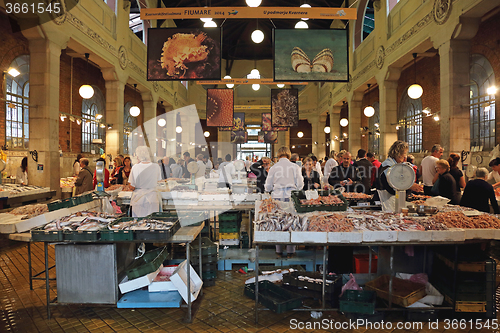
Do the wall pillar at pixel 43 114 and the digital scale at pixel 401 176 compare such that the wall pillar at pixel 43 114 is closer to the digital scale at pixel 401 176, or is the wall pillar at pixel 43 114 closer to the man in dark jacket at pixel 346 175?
the man in dark jacket at pixel 346 175

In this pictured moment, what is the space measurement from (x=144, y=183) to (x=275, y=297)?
312 cm

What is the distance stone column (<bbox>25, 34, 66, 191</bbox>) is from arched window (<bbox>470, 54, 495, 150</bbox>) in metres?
13.1

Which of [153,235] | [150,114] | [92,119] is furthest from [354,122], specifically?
[153,235]

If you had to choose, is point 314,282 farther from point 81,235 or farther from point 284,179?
point 81,235

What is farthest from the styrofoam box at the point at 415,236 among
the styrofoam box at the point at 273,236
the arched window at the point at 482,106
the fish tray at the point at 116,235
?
the arched window at the point at 482,106

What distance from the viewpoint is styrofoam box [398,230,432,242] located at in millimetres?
3652

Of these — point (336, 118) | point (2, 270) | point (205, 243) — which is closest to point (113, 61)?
point (2, 270)

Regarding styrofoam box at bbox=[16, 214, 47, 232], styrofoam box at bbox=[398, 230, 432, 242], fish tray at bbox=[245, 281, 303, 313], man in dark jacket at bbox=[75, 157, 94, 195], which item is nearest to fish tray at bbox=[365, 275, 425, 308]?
styrofoam box at bbox=[398, 230, 432, 242]

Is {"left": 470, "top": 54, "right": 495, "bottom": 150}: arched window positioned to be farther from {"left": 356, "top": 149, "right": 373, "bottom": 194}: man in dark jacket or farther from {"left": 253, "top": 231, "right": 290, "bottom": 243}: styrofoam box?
{"left": 253, "top": 231, "right": 290, "bottom": 243}: styrofoam box

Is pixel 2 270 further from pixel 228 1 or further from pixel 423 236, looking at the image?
pixel 228 1

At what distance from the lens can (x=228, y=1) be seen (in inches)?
786

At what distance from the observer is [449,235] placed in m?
3.65

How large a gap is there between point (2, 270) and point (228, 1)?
19.1 m

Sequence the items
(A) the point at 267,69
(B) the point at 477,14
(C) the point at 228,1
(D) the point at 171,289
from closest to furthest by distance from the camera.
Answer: (D) the point at 171,289
(B) the point at 477,14
(C) the point at 228,1
(A) the point at 267,69
